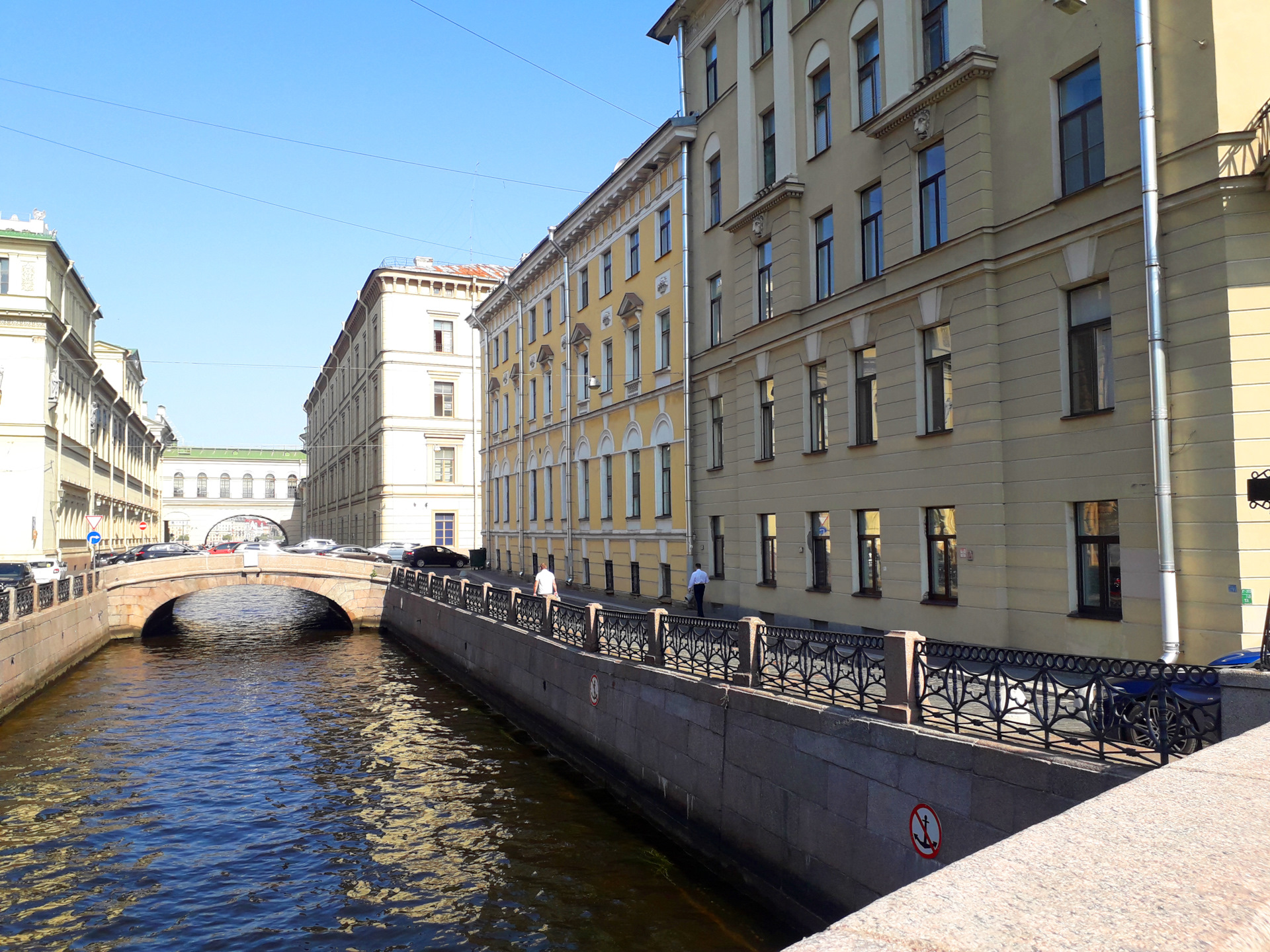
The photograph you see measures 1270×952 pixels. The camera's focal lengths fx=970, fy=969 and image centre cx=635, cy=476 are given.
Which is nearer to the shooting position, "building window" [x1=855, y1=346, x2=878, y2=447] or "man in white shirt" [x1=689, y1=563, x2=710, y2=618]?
"building window" [x1=855, y1=346, x2=878, y2=447]

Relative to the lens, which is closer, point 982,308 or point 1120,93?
point 1120,93

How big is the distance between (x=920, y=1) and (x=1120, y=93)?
506 cm

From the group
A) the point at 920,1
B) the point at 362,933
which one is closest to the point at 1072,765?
the point at 362,933

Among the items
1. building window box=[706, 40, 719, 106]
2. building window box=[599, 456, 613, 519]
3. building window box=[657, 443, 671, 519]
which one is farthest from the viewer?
building window box=[599, 456, 613, 519]

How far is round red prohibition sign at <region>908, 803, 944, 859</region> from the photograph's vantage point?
23.9 ft

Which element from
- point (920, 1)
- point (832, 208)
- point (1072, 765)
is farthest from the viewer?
point (832, 208)

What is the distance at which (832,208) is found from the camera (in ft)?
61.9

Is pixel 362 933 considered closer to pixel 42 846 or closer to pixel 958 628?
pixel 42 846

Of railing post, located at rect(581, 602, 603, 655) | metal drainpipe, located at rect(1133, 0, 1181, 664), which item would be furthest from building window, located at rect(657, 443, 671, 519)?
metal drainpipe, located at rect(1133, 0, 1181, 664)

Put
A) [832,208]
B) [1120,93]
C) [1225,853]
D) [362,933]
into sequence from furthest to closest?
[832,208] → [1120,93] → [362,933] → [1225,853]

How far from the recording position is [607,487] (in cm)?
3092

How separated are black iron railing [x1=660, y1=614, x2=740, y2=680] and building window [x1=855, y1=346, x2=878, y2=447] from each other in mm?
6593

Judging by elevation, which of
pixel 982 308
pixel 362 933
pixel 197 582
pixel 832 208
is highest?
pixel 832 208

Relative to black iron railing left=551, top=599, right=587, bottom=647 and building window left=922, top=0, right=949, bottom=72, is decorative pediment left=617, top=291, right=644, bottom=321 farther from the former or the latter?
building window left=922, top=0, right=949, bottom=72
